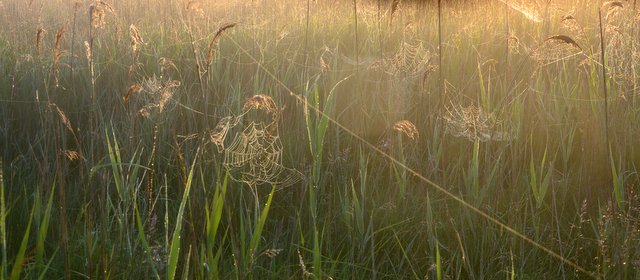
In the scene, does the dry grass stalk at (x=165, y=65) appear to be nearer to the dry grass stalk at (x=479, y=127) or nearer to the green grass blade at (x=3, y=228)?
the green grass blade at (x=3, y=228)

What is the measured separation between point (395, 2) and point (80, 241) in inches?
40.6

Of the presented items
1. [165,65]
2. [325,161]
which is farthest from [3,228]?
[165,65]

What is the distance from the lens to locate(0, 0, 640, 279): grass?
4.90 feet

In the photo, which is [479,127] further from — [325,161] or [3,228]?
[3,228]

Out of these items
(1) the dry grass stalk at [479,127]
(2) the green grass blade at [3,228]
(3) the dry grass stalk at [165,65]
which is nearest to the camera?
(2) the green grass blade at [3,228]

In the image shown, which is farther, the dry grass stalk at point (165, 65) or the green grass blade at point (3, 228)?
the dry grass stalk at point (165, 65)

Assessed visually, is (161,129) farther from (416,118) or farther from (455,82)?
(455,82)

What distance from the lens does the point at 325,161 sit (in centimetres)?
229

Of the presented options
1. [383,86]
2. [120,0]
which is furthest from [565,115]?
[120,0]

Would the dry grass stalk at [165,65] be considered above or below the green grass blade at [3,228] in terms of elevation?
above

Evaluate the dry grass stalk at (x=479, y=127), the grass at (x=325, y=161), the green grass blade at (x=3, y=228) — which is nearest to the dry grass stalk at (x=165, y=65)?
the grass at (x=325, y=161)

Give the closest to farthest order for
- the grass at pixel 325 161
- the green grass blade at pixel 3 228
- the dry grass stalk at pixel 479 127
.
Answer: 1. the green grass blade at pixel 3 228
2. the grass at pixel 325 161
3. the dry grass stalk at pixel 479 127

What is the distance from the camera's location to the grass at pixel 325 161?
58.8 inches

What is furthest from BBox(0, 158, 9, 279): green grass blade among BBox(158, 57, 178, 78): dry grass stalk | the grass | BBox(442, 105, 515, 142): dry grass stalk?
BBox(442, 105, 515, 142): dry grass stalk
